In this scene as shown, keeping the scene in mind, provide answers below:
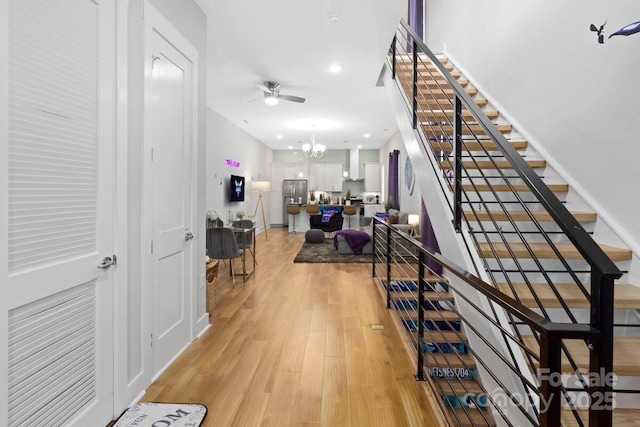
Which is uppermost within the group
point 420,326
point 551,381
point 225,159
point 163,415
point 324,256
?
point 225,159

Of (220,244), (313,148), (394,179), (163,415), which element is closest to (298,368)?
(163,415)

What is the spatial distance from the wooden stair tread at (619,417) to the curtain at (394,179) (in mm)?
7646

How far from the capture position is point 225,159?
712 cm

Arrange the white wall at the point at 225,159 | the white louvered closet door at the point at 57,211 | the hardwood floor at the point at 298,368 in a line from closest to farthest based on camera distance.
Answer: the white louvered closet door at the point at 57,211 < the hardwood floor at the point at 298,368 < the white wall at the point at 225,159

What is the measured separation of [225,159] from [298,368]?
585cm

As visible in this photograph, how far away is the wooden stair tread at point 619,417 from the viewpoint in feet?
4.53

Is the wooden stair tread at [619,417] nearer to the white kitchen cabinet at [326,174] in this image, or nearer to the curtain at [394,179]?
the curtain at [394,179]

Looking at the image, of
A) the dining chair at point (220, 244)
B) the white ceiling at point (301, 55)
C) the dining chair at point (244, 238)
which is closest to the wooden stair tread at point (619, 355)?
the white ceiling at point (301, 55)

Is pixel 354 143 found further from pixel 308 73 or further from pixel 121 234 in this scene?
pixel 121 234

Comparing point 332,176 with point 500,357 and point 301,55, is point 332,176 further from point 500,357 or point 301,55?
point 500,357

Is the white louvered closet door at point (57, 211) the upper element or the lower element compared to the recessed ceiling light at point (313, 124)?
lower

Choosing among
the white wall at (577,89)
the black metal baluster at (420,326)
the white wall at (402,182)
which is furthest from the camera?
the white wall at (402,182)

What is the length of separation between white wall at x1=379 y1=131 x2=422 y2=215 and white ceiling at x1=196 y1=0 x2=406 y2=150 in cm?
163

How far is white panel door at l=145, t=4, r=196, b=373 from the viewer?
2.09m
